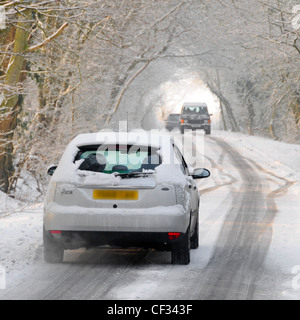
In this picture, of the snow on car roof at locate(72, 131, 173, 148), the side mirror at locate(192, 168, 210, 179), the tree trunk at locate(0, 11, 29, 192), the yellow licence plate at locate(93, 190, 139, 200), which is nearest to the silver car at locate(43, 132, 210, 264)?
the yellow licence plate at locate(93, 190, 139, 200)

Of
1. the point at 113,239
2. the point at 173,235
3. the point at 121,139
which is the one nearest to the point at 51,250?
the point at 113,239

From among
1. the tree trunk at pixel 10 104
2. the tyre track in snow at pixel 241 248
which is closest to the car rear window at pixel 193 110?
the tyre track in snow at pixel 241 248

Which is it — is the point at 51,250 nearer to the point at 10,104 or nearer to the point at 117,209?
the point at 117,209

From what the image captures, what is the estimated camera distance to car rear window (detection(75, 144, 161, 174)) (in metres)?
8.28

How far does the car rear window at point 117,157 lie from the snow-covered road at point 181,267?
1147mm

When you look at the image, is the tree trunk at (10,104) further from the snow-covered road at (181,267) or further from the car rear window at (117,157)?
the car rear window at (117,157)

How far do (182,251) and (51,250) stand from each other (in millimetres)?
1530

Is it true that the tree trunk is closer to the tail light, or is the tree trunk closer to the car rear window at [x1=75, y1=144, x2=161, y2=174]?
the car rear window at [x1=75, y1=144, x2=161, y2=174]

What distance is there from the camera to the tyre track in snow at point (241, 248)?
703cm

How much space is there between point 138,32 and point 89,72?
4.39 meters

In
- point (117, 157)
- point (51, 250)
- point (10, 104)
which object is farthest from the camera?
point (10, 104)

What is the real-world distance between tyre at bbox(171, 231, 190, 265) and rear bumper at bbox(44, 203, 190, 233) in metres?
0.22

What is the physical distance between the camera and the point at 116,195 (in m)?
7.86

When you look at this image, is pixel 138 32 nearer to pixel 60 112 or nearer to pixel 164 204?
pixel 60 112
